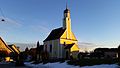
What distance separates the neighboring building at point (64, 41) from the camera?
6494 centimetres

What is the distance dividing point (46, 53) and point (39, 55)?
2.50 m

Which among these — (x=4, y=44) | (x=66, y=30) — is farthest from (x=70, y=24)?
(x=4, y=44)

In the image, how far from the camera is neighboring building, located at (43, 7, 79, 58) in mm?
64938

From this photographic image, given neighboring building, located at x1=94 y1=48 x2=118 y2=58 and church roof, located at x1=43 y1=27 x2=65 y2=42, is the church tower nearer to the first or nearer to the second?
church roof, located at x1=43 y1=27 x2=65 y2=42

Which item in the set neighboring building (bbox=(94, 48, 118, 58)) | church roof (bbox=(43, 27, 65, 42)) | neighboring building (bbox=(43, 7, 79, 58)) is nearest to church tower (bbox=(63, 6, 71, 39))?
neighboring building (bbox=(43, 7, 79, 58))

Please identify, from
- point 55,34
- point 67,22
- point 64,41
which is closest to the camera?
point 67,22

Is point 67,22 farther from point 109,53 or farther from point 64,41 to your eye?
point 109,53

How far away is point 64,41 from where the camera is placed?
6656cm

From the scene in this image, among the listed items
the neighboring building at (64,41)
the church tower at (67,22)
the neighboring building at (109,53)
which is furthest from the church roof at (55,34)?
the neighboring building at (109,53)

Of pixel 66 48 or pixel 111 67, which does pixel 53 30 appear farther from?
pixel 111 67

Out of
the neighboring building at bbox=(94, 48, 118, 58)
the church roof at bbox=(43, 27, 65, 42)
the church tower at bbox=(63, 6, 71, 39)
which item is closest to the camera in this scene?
the neighboring building at bbox=(94, 48, 118, 58)

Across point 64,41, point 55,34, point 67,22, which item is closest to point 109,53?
point 64,41

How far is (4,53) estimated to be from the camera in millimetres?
61625

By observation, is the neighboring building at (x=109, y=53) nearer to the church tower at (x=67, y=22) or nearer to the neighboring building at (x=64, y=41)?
the neighboring building at (x=64, y=41)
